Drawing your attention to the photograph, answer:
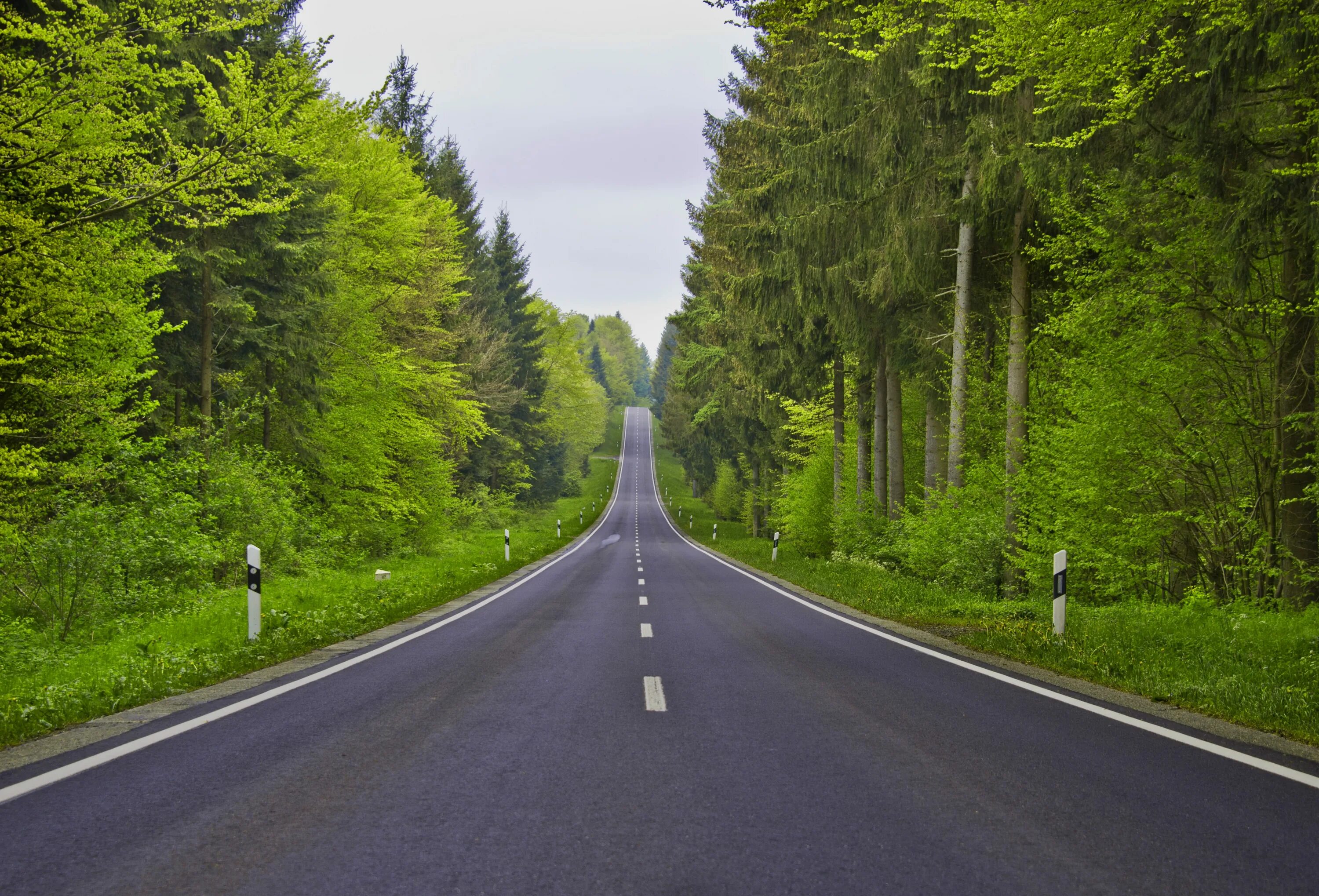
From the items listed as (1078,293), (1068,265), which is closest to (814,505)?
(1068,265)

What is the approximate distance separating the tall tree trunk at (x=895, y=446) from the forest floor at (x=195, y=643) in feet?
37.7

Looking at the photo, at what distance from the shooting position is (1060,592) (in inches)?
395

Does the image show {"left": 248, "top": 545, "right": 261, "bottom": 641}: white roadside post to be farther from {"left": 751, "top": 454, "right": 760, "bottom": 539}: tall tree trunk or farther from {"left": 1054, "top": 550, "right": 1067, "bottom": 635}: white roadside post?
{"left": 751, "top": 454, "right": 760, "bottom": 539}: tall tree trunk

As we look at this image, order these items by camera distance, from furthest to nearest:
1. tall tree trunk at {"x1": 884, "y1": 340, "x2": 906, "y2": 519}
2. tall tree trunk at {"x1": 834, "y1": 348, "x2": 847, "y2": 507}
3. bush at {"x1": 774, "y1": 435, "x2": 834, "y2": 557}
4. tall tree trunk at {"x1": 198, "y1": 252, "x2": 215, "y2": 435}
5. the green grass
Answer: bush at {"x1": 774, "y1": 435, "x2": 834, "y2": 557}, tall tree trunk at {"x1": 834, "y1": 348, "x2": 847, "y2": 507}, tall tree trunk at {"x1": 884, "y1": 340, "x2": 906, "y2": 519}, tall tree trunk at {"x1": 198, "y1": 252, "x2": 215, "y2": 435}, the green grass

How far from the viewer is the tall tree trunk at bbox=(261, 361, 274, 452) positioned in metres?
22.1

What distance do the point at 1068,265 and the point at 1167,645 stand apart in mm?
7850

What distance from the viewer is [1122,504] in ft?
41.1

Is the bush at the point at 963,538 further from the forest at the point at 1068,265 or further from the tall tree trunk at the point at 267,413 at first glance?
the tall tree trunk at the point at 267,413

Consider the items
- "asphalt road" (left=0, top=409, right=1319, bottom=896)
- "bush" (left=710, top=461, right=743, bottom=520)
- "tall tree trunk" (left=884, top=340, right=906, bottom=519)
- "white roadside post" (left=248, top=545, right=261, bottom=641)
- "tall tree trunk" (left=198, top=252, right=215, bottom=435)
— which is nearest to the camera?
"asphalt road" (left=0, top=409, right=1319, bottom=896)

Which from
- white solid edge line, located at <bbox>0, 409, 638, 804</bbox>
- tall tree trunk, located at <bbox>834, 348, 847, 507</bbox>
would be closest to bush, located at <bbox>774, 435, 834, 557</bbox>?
tall tree trunk, located at <bbox>834, 348, 847, 507</bbox>

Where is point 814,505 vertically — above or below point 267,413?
below

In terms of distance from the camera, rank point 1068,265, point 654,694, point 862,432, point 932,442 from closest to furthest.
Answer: point 654,694
point 1068,265
point 932,442
point 862,432

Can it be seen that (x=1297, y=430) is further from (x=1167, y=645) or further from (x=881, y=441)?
(x=881, y=441)

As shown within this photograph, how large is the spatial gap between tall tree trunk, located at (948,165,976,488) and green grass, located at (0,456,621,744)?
36.4ft
